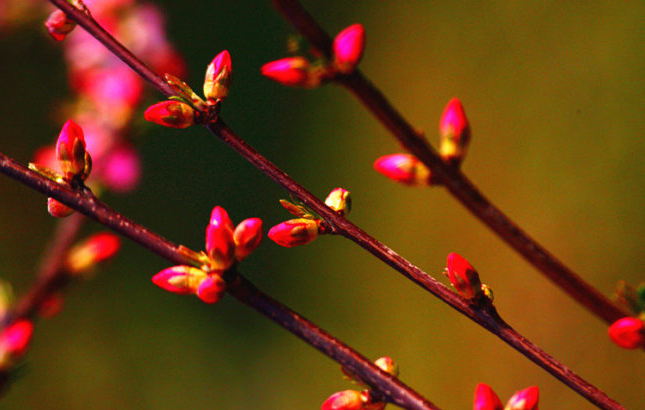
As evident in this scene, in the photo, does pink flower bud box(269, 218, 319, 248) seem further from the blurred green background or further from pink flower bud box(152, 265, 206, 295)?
the blurred green background

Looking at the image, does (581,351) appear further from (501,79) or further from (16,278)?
(16,278)

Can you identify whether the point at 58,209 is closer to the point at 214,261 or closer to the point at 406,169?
the point at 214,261

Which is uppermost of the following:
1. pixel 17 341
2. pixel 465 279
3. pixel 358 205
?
pixel 358 205

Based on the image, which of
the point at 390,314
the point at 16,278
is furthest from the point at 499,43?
the point at 16,278

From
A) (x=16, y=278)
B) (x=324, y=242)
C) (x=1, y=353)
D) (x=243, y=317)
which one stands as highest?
(x=324, y=242)

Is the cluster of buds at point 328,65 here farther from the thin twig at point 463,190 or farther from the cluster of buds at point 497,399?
the cluster of buds at point 497,399

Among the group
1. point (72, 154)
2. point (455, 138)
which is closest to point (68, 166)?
point (72, 154)
